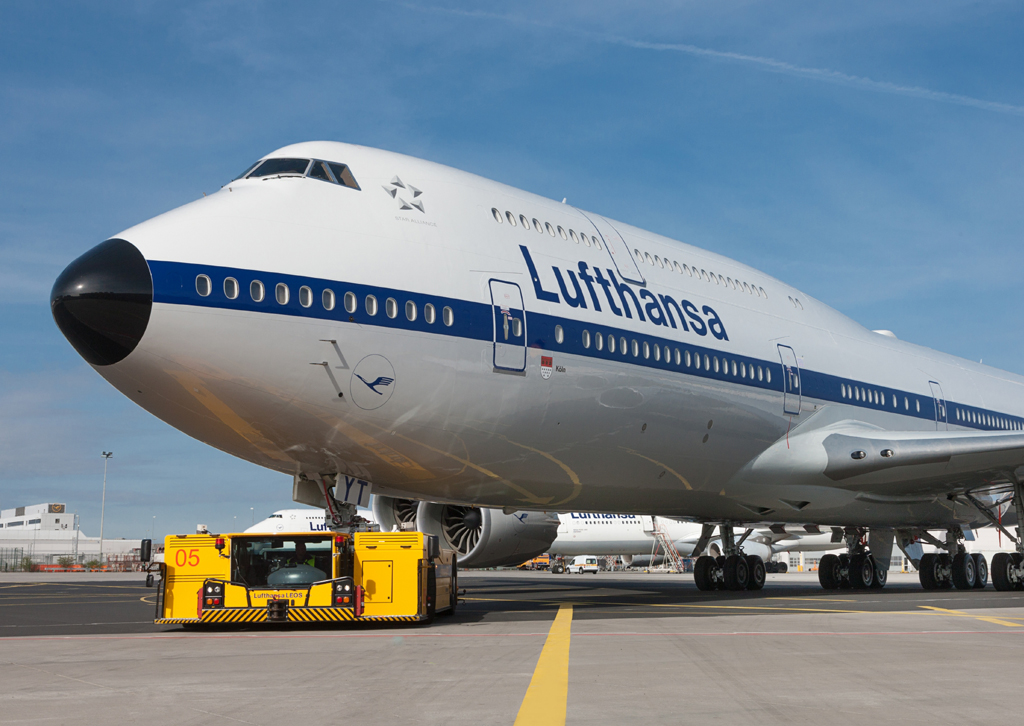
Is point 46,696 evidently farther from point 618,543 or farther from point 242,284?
point 618,543

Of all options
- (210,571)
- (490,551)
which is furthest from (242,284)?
(490,551)

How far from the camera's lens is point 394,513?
16047mm

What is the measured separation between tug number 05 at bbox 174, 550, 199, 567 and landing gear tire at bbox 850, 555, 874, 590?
593 inches

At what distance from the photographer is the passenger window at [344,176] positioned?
10750mm

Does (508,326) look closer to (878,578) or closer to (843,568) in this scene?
(843,568)

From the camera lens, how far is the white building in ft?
285

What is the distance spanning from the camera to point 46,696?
5398 millimetres

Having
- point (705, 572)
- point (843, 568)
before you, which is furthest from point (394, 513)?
point (843, 568)

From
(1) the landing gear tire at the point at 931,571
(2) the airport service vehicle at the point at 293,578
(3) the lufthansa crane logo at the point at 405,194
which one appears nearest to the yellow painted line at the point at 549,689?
(2) the airport service vehicle at the point at 293,578

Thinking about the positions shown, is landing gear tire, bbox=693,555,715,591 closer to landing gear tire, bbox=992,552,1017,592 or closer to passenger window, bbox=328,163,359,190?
landing gear tire, bbox=992,552,1017,592

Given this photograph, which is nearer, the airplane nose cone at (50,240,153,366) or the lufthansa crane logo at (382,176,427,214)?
the airplane nose cone at (50,240,153,366)

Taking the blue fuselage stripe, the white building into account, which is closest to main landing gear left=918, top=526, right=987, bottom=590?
the blue fuselage stripe

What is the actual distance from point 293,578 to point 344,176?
14.7 ft

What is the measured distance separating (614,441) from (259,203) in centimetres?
542
